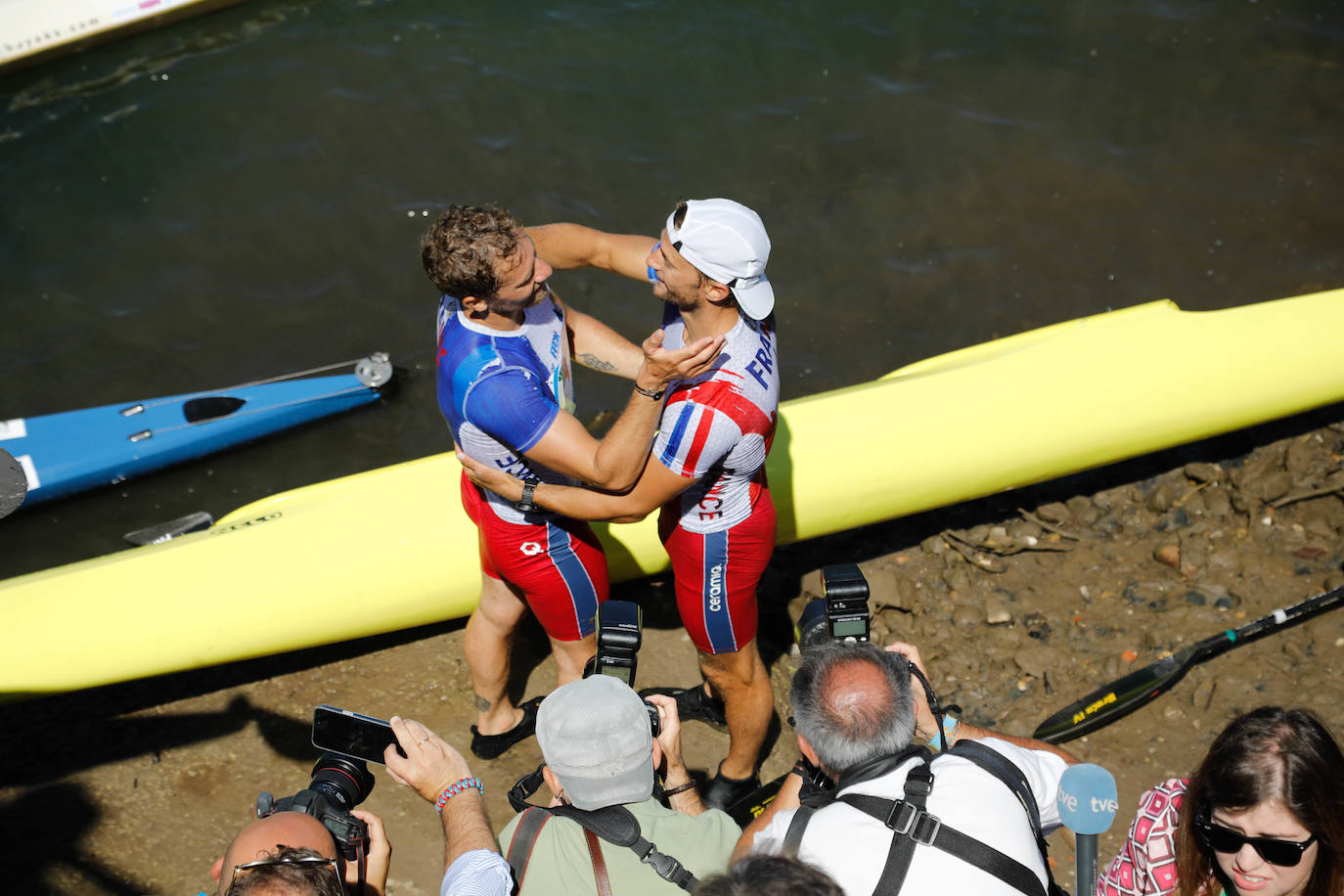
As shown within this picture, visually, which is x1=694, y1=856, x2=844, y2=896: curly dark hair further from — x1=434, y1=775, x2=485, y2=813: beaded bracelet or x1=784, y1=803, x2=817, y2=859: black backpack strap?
x1=434, y1=775, x2=485, y2=813: beaded bracelet

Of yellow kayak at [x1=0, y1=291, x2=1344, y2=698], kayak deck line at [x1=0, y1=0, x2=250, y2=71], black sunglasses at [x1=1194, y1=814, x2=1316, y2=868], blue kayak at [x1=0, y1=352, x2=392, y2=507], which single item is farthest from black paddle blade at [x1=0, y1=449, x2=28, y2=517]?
kayak deck line at [x1=0, y1=0, x2=250, y2=71]

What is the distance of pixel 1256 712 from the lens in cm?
185

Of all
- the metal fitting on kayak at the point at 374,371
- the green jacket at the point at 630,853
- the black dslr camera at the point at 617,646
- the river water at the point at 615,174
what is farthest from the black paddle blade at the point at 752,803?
the metal fitting on kayak at the point at 374,371

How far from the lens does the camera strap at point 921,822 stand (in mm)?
1696

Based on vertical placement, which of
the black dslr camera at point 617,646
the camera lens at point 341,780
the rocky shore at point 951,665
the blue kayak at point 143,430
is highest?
the black dslr camera at point 617,646

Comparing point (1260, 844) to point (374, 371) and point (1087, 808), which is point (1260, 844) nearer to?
point (1087, 808)

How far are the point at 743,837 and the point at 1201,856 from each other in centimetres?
93

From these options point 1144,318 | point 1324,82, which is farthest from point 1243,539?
point 1324,82

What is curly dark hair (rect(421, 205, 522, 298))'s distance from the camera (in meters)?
2.29

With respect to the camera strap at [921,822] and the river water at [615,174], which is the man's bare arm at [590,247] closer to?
the camera strap at [921,822]

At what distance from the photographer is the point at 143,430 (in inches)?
182

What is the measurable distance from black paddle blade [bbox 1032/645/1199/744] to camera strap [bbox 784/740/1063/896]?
1.39 meters

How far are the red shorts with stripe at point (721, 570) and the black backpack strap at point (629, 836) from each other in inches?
36.4

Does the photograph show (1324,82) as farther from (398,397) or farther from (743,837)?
(743,837)
